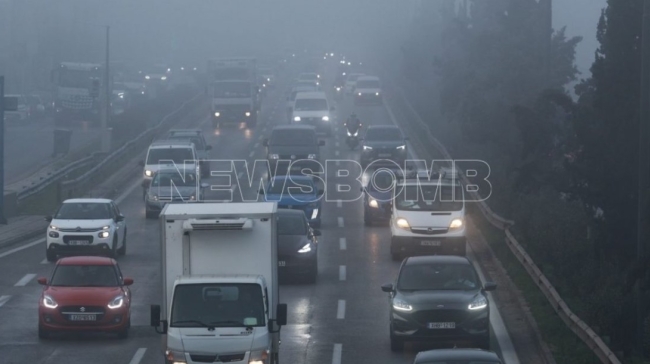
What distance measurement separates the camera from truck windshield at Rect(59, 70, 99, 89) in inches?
2963

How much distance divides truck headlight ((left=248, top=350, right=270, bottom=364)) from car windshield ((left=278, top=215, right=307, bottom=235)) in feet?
39.3

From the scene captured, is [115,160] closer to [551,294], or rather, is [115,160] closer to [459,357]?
[551,294]

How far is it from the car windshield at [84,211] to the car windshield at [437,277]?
12.1 metres

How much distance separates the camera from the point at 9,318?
22344 mm

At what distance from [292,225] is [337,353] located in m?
8.18

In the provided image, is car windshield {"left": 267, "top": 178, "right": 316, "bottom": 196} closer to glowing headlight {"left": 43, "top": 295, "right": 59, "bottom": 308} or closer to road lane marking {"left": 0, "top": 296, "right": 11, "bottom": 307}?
road lane marking {"left": 0, "top": 296, "right": 11, "bottom": 307}

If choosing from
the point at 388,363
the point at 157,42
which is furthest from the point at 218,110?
the point at 157,42

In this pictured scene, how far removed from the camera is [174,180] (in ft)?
127

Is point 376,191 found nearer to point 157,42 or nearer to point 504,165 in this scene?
point 504,165

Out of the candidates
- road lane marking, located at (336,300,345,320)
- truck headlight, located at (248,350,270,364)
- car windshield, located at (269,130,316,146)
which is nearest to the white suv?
road lane marking, located at (336,300,345,320)

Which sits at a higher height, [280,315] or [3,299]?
[280,315]

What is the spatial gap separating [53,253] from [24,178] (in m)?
24.0

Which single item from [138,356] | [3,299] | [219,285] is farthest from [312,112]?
[219,285]

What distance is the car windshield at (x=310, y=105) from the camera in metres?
62.2
